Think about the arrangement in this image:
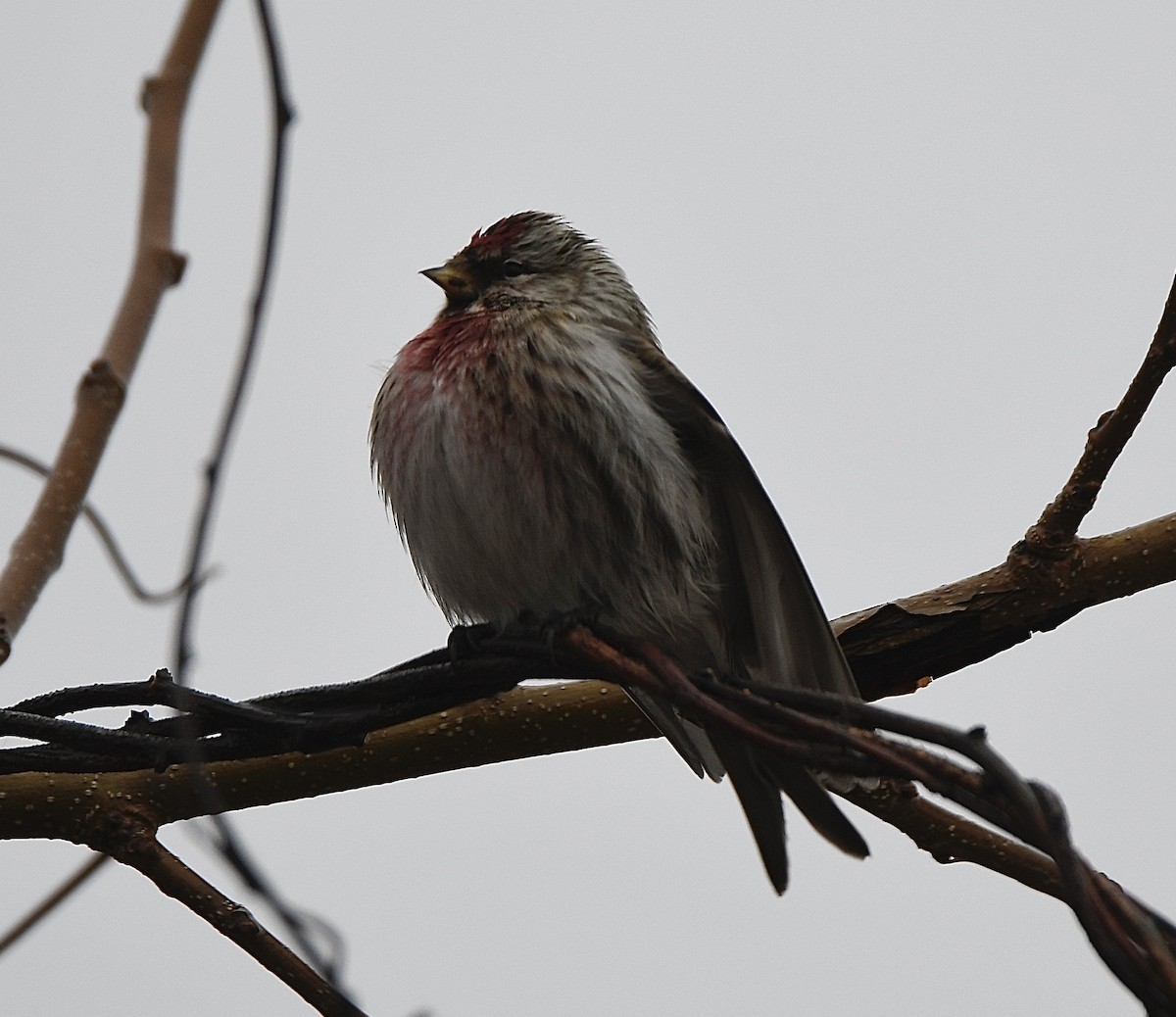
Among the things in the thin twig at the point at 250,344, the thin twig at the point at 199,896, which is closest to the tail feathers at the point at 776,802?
the thin twig at the point at 199,896

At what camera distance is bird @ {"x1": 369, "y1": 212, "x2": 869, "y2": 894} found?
12.1 ft

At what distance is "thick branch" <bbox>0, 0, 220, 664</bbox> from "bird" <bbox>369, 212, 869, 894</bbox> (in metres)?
1.55

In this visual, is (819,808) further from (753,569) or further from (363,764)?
(363,764)

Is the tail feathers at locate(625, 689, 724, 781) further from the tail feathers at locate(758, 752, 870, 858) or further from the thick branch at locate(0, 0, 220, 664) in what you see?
the thick branch at locate(0, 0, 220, 664)

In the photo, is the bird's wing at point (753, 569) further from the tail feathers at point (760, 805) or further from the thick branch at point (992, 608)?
the tail feathers at point (760, 805)

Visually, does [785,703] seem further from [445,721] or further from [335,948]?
[445,721]

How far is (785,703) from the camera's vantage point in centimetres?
223

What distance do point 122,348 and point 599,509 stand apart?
1.71 m

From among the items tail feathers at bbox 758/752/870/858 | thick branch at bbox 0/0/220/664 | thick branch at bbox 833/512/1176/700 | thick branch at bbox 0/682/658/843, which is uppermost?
thick branch at bbox 0/0/220/664

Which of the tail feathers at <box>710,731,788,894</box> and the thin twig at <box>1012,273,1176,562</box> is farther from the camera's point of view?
the tail feathers at <box>710,731,788,894</box>

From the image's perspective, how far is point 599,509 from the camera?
375cm

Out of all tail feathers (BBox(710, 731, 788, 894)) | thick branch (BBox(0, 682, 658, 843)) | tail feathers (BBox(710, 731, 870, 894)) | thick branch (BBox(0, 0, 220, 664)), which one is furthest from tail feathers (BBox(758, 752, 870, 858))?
thick branch (BBox(0, 0, 220, 664))

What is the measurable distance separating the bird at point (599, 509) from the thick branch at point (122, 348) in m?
1.55

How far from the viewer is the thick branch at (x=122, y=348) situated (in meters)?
2.11
